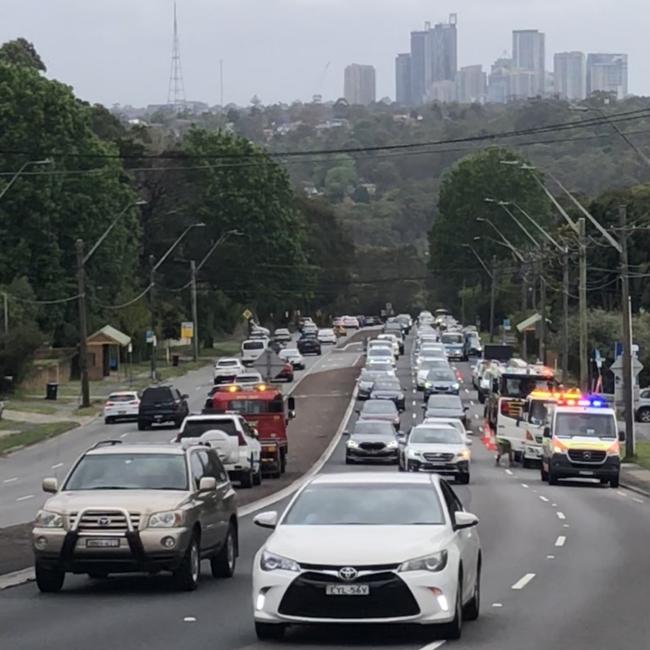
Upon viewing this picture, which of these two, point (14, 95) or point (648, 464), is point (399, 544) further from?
point (14, 95)

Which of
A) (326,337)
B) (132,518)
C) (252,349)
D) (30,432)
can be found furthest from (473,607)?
(326,337)

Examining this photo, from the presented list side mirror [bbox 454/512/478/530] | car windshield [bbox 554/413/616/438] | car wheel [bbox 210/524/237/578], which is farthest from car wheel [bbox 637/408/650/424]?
side mirror [bbox 454/512/478/530]

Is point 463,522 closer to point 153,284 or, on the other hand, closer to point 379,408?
point 379,408

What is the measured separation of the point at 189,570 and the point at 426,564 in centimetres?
510

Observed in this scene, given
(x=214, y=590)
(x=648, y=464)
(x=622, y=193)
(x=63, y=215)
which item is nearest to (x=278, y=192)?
(x=622, y=193)

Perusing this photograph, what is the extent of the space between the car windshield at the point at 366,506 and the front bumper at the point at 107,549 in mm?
2927

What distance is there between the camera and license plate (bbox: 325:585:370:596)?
45.4 ft

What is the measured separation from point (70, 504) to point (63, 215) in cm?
7165

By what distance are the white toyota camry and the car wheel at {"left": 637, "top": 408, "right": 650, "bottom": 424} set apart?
2342 inches

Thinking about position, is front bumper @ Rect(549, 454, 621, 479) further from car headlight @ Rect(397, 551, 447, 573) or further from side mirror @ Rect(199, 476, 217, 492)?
car headlight @ Rect(397, 551, 447, 573)

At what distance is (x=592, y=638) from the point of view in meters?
15.0

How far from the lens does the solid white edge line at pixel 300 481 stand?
1278 inches

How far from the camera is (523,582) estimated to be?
64.4ft

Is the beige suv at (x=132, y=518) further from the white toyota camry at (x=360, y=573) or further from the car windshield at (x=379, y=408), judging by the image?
the car windshield at (x=379, y=408)
